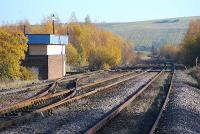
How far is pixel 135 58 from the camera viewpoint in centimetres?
12544

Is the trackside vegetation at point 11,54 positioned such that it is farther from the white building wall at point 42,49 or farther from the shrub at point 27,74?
the white building wall at point 42,49

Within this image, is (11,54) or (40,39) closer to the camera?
(11,54)

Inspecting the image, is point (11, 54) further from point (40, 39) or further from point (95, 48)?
point (95, 48)

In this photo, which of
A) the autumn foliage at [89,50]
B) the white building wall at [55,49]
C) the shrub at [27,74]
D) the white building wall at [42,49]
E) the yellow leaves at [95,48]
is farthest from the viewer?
the yellow leaves at [95,48]

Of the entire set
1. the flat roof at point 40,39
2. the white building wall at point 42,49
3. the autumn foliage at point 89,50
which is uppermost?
the flat roof at point 40,39

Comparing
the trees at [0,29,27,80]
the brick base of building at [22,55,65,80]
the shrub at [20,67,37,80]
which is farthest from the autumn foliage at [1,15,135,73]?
the brick base of building at [22,55,65,80]

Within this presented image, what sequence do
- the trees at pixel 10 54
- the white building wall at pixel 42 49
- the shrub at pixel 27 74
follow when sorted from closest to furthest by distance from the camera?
the trees at pixel 10 54 → the shrub at pixel 27 74 → the white building wall at pixel 42 49

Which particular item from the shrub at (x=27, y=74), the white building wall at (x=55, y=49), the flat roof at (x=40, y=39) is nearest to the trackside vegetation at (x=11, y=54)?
the shrub at (x=27, y=74)

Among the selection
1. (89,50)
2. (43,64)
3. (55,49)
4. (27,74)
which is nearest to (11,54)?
(27,74)

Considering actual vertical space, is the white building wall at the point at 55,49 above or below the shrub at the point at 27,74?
above

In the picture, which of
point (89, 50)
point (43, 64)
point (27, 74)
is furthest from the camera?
point (89, 50)

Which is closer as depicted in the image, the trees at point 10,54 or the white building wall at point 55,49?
the trees at point 10,54

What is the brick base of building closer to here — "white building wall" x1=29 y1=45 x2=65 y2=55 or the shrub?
"white building wall" x1=29 y1=45 x2=65 y2=55

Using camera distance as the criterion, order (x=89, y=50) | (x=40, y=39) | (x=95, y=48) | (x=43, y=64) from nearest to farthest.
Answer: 1. (x=43, y=64)
2. (x=40, y=39)
3. (x=95, y=48)
4. (x=89, y=50)
